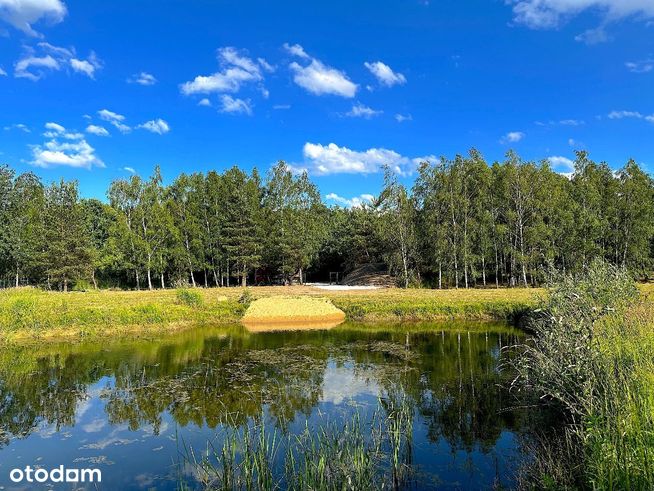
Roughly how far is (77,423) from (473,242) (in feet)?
152

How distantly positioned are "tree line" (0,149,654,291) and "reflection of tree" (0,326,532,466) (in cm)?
2759

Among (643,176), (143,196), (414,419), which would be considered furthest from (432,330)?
(143,196)

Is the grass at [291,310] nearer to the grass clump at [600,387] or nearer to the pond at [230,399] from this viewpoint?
the pond at [230,399]

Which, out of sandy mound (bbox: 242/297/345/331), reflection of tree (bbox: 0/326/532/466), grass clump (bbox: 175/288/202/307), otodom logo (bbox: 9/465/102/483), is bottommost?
otodom logo (bbox: 9/465/102/483)

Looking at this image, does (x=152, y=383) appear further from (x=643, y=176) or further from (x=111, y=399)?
(x=643, y=176)

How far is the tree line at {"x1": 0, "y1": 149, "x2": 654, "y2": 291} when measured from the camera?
49.5 meters

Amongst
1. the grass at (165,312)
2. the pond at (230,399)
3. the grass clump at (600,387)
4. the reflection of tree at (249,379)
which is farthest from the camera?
the grass at (165,312)

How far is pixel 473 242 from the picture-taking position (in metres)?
51.8

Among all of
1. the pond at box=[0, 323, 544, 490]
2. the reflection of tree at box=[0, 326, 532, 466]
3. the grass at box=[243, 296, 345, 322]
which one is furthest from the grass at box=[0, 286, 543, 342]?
the reflection of tree at box=[0, 326, 532, 466]

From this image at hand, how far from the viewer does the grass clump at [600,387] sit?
21.7ft

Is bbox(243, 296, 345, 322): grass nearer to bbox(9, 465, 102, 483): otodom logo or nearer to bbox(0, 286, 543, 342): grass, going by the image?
bbox(0, 286, 543, 342): grass

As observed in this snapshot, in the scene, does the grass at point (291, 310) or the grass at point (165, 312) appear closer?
the grass at point (165, 312)

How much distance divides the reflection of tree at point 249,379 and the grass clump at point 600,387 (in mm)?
2669

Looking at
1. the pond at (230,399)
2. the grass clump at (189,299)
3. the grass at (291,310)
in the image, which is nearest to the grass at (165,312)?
the grass clump at (189,299)
